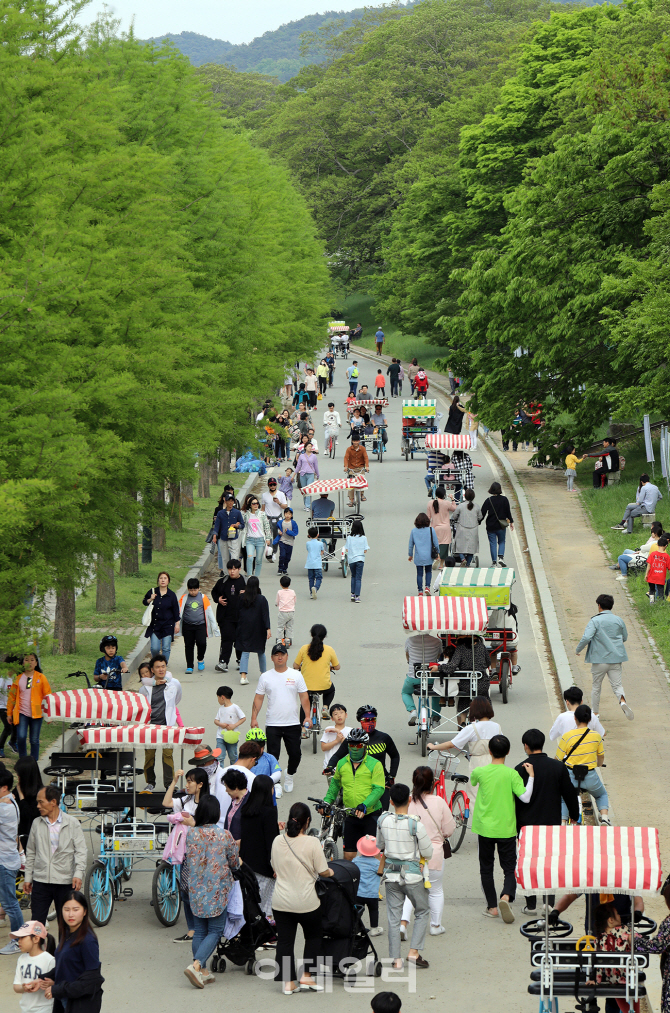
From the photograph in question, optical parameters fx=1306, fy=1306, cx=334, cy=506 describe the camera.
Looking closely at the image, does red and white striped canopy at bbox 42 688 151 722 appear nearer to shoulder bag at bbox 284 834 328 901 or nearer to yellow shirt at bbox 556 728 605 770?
shoulder bag at bbox 284 834 328 901

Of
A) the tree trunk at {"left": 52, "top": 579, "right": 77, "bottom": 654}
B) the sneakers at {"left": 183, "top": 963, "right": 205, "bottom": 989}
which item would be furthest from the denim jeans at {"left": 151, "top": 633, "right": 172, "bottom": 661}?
Answer: the sneakers at {"left": 183, "top": 963, "right": 205, "bottom": 989}

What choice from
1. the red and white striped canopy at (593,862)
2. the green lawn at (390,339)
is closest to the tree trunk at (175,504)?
the red and white striped canopy at (593,862)

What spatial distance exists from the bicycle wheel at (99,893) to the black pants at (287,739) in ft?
10.5

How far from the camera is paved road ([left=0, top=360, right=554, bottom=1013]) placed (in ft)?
33.7

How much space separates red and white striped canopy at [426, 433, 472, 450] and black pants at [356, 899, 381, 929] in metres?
22.1

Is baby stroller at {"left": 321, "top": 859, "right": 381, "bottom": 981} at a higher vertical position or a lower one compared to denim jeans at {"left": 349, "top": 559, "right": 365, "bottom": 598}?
lower

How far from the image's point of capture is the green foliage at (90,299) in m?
15.4

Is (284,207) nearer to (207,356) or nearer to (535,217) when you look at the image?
(535,217)

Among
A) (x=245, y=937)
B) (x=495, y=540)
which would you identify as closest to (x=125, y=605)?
(x=495, y=540)

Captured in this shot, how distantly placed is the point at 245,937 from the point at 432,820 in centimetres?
182

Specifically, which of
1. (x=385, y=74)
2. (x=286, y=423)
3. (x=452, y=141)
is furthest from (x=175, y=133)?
(x=385, y=74)

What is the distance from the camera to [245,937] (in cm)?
1082

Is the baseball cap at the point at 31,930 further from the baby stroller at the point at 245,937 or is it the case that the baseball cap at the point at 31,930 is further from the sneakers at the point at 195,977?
the baby stroller at the point at 245,937

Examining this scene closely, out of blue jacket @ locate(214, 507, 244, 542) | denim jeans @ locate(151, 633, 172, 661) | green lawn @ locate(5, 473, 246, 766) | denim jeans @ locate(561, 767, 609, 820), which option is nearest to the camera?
denim jeans @ locate(561, 767, 609, 820)
